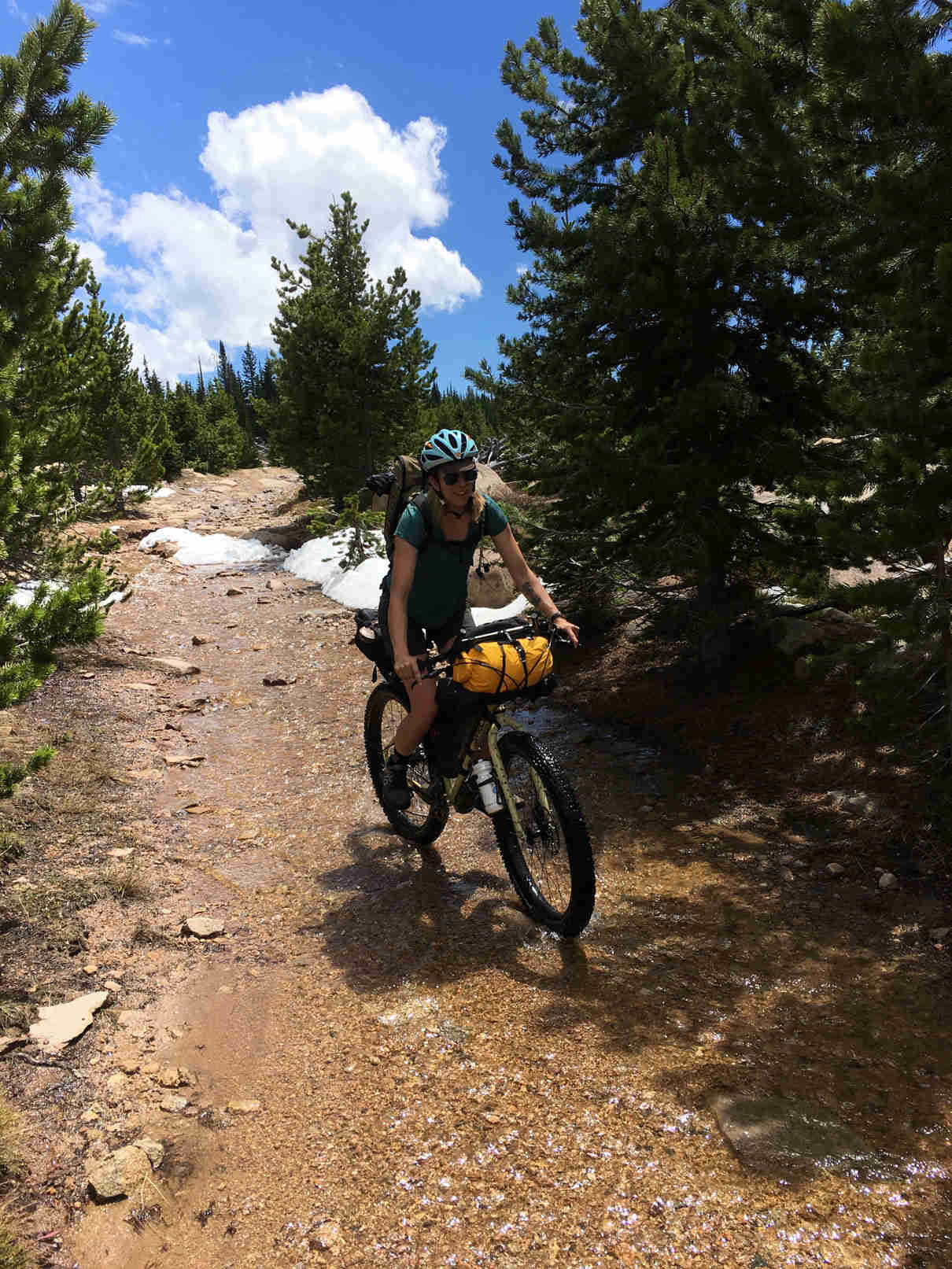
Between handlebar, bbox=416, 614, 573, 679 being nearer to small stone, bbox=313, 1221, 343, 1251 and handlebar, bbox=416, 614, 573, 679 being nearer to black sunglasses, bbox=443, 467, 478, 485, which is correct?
black sunglasses, bbox=443, 467, 478, 485

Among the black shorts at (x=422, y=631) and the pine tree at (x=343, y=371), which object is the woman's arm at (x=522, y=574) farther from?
the pine tree at (x=343, y=371)

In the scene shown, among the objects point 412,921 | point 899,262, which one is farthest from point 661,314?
point 412,921

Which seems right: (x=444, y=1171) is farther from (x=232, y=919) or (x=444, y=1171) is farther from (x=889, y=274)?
(x=889, y=274)

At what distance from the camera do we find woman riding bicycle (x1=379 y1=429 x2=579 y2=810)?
418cm

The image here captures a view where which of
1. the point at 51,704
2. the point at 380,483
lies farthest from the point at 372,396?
the point at 380,483

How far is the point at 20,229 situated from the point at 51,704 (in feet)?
17.4

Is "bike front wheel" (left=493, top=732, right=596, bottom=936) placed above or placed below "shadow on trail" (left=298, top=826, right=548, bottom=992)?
above

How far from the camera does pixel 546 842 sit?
4160 mm

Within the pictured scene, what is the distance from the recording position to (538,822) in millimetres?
4184

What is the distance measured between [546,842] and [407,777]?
5.08 feet

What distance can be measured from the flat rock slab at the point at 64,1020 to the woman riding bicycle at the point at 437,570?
2.15m

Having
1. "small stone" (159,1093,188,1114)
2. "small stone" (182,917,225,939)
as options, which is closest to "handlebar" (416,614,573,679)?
"small stone" (182,917,225,939)

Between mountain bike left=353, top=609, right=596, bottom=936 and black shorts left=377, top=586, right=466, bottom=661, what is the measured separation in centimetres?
33

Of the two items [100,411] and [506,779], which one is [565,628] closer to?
[506,779]
